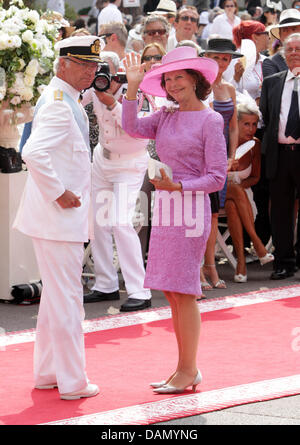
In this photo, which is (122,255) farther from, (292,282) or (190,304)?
(190,304)

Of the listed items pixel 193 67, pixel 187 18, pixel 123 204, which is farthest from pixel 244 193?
pixel 193 67

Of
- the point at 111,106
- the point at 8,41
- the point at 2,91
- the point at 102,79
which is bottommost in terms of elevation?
the point at 111,106

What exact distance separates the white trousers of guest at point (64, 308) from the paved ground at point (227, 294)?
698 mm

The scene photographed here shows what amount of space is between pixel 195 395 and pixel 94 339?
1506 mm

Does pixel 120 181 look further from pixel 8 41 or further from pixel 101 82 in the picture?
pixel 8 41

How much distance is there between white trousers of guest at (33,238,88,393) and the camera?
504 centimetres

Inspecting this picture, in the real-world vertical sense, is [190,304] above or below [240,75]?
below

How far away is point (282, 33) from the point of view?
9516 millimetres

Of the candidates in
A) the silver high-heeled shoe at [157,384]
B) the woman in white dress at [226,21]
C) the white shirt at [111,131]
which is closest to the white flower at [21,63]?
the white shirt at [111,131]

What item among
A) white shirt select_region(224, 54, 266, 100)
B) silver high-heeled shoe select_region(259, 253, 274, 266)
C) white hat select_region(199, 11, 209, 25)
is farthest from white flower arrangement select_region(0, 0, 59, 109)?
white hat select_region(199, 11, 209, 25)

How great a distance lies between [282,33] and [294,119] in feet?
4.40

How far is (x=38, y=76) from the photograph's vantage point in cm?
727

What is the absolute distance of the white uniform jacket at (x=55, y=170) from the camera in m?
4.96
